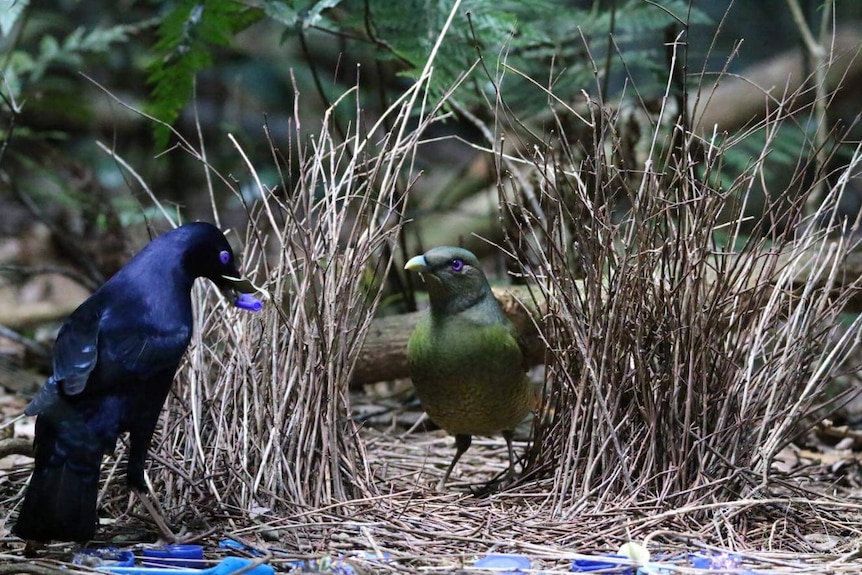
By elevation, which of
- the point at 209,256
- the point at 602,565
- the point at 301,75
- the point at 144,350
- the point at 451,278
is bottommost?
the point at 602,565

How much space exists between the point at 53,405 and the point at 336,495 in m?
0.83

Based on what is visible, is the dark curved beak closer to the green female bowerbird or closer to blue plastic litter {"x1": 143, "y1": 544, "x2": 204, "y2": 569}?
the green female bowerbird

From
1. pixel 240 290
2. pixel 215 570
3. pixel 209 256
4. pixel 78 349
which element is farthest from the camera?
pixel 240 290

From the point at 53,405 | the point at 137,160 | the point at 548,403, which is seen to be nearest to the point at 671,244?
the point at 548,403

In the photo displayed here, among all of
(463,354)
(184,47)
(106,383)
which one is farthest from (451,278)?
(184,47)

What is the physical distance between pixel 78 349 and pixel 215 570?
70cm

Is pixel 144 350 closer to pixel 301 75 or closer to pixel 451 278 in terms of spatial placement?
pixel 451 278

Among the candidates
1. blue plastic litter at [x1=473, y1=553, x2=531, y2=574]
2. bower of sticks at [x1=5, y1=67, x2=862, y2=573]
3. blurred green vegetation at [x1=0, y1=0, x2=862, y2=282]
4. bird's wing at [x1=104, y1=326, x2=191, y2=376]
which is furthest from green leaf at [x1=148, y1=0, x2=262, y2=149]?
blue plastic litter at [x1=473, y1=553, x2=531, y2=574]

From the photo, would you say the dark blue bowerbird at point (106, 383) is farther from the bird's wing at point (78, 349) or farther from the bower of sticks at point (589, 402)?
the bower of sticks at point (589, 402)

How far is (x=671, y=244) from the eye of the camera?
2.86m

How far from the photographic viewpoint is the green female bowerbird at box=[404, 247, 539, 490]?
3.31 m

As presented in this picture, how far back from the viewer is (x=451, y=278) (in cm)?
334

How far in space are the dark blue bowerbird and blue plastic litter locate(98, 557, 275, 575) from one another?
16cm

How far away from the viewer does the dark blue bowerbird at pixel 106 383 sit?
247 cm
